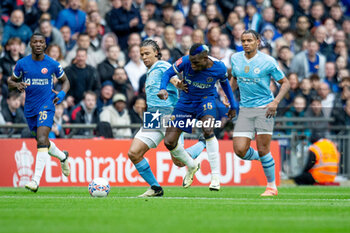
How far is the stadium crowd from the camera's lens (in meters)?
18.1

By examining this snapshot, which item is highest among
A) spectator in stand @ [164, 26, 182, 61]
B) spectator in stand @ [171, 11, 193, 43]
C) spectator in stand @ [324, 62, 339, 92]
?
spectator in stand @ [171, 11, 193, 43]

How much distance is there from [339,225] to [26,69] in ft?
25.7

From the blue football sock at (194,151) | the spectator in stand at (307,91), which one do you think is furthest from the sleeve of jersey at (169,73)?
the spectator in stand at (307,91)

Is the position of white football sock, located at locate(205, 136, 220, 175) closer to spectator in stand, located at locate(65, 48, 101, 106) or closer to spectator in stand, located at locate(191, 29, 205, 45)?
spectator in stand, located at locate(65, 48, 101, 106)

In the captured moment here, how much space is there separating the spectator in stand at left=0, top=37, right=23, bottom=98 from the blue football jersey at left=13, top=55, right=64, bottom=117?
3705 millimetres

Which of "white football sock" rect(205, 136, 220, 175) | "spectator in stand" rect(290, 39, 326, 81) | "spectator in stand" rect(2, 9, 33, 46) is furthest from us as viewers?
"spectator in stand" rect(290, 39, 326, 81)

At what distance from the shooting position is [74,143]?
1723 cm

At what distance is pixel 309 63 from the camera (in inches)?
841

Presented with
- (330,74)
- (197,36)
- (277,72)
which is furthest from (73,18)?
(277,72)

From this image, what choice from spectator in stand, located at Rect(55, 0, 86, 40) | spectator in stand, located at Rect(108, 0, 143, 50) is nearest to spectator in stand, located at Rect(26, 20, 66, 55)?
spectator in stand, located at Rect(55, 0, 86, 40)

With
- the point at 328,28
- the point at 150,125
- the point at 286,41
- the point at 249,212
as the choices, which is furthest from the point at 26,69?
the point at 328,28

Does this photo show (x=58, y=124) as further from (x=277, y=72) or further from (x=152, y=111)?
(x=277, y=72)

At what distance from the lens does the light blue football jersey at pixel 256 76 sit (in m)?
12.5

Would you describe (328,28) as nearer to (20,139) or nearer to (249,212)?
(20,139)
